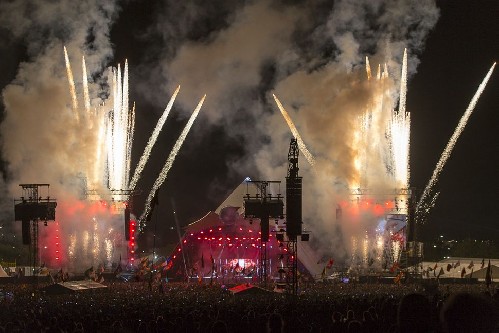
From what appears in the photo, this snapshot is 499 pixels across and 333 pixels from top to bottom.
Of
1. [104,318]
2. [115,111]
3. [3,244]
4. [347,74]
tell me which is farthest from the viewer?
[3,244]

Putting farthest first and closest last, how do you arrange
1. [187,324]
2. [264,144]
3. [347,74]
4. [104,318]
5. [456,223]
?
[456,223]
[264,144]
[347,74]
[104,318]
[187,324]

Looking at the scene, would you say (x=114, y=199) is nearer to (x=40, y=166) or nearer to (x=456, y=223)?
(x=40, y=166)

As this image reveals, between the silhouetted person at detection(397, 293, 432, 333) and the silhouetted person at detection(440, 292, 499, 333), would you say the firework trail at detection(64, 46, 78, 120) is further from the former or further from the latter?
the silhouetted person at detection(440, 292, 499, 333)

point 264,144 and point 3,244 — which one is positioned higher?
point 264,144

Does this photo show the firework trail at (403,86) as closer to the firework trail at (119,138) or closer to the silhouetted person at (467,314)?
the firework trail at (119,138)

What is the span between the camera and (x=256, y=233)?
54000 mm

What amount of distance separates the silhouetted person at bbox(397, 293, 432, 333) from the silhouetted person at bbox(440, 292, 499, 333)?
24cm

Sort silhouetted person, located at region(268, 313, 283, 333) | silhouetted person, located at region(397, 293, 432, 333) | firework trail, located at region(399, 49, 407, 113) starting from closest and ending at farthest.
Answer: silhouetted person, located at region(397, 293, 432, 333)
silhouetted person, located at region(268, 313, 283, 333)
firework trail, located at region(399, 49, 407, 113)

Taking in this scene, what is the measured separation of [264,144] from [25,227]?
2707 cm

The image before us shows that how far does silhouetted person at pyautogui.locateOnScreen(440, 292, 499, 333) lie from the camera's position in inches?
148

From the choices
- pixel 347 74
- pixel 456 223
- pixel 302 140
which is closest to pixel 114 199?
pixel 302 140

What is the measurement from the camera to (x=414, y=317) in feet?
13.4

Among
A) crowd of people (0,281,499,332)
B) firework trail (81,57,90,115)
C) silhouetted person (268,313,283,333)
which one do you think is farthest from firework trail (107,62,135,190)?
silhouetted person (268,313,283,333)

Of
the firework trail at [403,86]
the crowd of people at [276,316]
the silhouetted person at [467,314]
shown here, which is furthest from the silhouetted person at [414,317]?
the firework trail at [403,86]
